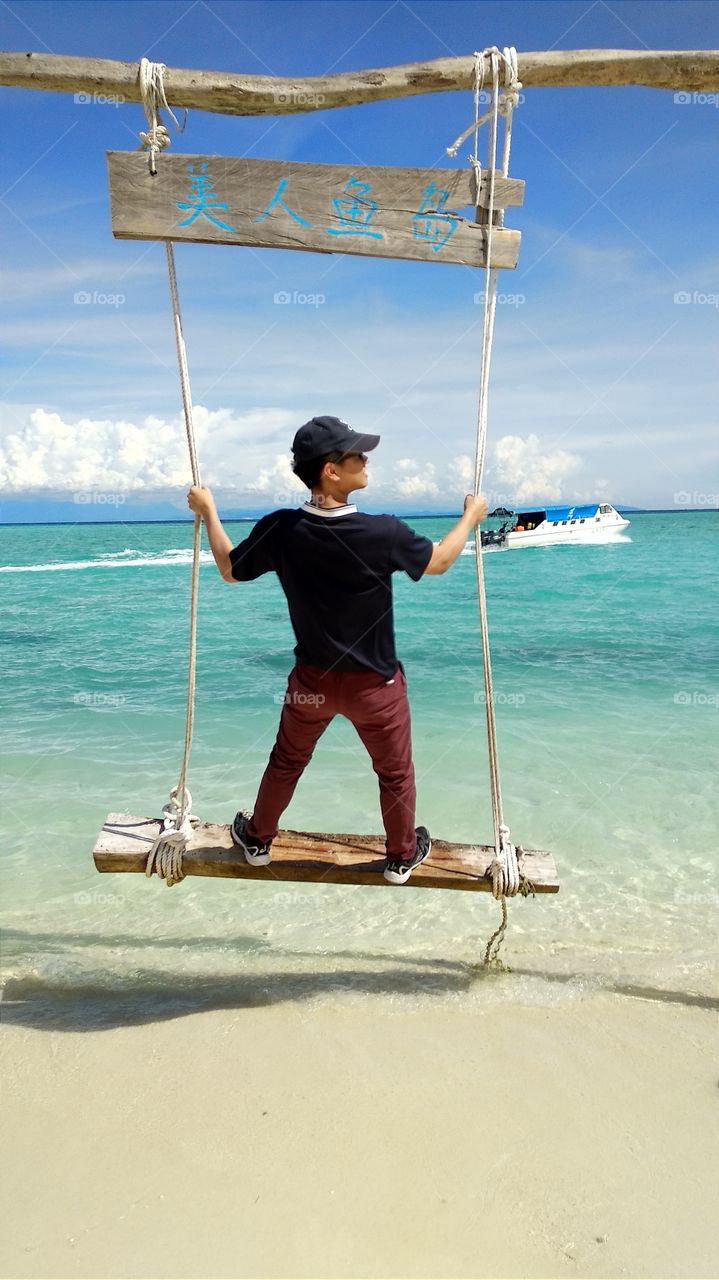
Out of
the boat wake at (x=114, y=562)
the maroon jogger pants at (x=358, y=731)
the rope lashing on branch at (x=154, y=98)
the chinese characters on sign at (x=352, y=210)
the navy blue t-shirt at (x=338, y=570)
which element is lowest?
the boat wake at (x=114, y=562)

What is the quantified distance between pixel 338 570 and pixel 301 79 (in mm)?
1841

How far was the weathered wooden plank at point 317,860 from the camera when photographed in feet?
9.21

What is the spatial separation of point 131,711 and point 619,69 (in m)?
7.22

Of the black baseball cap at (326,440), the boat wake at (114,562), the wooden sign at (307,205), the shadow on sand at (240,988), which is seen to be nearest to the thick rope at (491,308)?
the wooden sign at (307,205)

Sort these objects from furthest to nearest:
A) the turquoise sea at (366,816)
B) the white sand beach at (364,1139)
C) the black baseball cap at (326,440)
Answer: the turquoise sea at (366,816) < the black baseball cap at (326,440) < the white sand beach at (364,1139)

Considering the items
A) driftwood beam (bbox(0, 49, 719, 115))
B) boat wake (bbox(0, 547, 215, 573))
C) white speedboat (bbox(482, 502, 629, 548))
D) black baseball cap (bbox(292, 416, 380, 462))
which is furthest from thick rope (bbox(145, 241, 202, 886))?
white speedboat (bbox(482, 502, 629, 548))

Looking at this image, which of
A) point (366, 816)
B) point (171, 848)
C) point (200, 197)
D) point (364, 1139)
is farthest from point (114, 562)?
point (364, 1139)

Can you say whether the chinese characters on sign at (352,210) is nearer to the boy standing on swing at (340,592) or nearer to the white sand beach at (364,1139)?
the boy standing on swing at (340,592)

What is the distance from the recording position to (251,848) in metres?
2.84

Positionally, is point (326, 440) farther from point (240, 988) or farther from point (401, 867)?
point (240, 988)

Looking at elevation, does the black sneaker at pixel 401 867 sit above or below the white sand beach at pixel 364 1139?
above

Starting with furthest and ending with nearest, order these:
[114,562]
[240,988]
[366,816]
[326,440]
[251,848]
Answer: [114,562] → [366,816] → [240,988] → [251,848] → [326,440]

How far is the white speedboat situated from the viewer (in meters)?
42.7

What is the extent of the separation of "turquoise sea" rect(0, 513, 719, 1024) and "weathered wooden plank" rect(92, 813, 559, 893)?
2.27 ft
